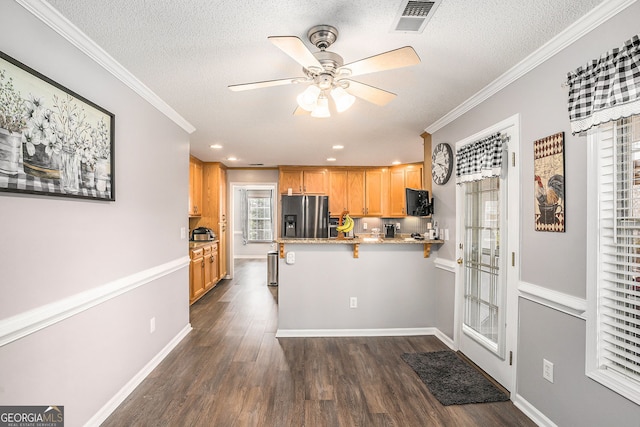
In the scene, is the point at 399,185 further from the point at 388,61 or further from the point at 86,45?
the point at 86,45

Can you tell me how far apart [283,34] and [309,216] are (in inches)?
103

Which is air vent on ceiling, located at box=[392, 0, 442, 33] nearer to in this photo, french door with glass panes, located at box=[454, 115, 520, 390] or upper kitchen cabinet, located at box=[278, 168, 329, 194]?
french door with glass panes, located at box=[454, 115, 520, 390]

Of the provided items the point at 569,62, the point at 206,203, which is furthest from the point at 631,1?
the point at 206,203

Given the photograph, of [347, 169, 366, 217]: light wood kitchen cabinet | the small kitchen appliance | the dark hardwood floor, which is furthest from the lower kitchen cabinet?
[347, 169, 366, 217]: light wood kitchen cabinet

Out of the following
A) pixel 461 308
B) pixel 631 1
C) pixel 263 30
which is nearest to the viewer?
pixel 631 1

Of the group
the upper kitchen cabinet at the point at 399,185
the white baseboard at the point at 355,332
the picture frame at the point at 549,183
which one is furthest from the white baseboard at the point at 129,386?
the upper kitchen cabinet at the point at 399,185

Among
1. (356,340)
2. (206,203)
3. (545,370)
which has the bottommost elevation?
(356,340)

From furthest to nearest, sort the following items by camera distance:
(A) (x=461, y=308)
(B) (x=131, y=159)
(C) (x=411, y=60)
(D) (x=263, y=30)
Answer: (A) (x=461, y=308) < (B) (x=131, y=159) < (D) (x=263, y=30) < (C) (x=411, y=60)

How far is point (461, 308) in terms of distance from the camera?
10.6ft

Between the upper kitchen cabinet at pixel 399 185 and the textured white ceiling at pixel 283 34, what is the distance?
3226 mm

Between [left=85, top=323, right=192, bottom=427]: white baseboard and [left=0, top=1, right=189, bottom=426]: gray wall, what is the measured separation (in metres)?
0.04

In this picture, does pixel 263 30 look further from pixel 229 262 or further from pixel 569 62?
pixel 229 262

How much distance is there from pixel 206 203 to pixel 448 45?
5372mm

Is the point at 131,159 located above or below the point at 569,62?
below
